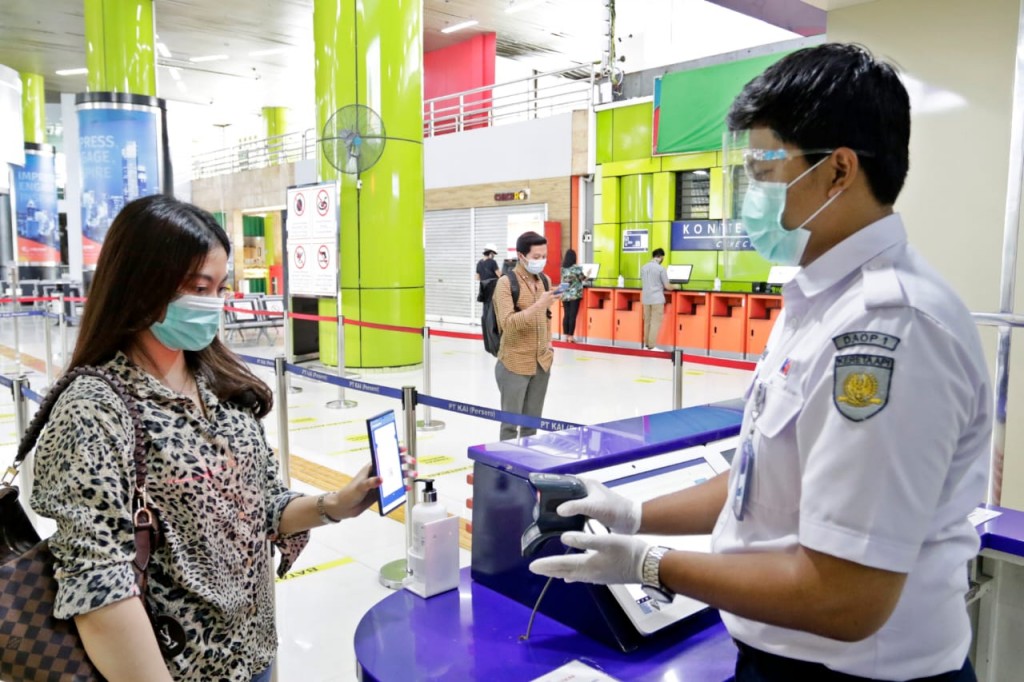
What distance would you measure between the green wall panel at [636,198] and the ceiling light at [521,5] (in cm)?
439

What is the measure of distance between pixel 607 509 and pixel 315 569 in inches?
110

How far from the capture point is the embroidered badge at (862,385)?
0.91 metres

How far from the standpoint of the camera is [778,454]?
1062mm

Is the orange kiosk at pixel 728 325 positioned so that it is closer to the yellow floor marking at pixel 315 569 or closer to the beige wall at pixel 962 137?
the beige wall at pixel 962 137

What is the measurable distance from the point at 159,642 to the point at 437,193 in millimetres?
16710

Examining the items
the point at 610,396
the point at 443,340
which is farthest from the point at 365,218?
the point at 443,340

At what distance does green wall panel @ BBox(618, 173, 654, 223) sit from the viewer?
13531mm

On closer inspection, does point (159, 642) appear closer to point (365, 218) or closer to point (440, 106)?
point (365, 218)

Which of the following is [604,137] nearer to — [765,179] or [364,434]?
[364,434]

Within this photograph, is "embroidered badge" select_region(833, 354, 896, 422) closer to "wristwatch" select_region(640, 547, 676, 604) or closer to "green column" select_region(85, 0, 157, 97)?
"wristwatch" select_region(640, 547, 676, 604)

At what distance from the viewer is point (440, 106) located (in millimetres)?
20484

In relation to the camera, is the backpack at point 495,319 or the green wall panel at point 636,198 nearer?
the backpack at point 495,319

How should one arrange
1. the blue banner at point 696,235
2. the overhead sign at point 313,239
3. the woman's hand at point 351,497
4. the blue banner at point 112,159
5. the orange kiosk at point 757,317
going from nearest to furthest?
1. the woman's hand at point 351,497
2. the overhead sign at point 313,239
3. the blue banner at point 112,159
4. the orange kiosk at point 757,317
5. the blue banner at point 696,235

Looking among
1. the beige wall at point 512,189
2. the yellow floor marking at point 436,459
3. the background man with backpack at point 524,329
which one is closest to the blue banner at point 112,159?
the yellow floor marking at point 436,459
